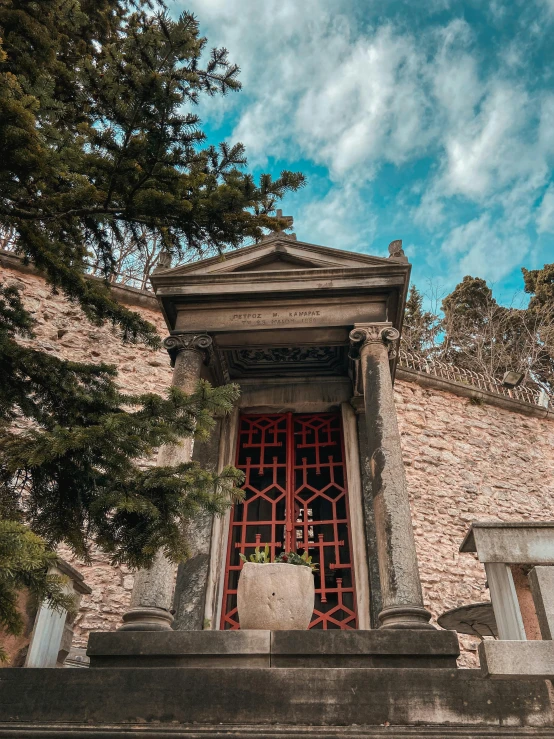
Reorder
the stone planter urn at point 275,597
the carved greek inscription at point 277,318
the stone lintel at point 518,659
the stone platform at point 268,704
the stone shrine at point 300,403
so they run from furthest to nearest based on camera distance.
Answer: the carved greek inscription at point 277,318
the stone shrine at point 300,403
the stone planter urn at point 275,597
the stone lintel at point 518,659
the stone platform at point 268,704

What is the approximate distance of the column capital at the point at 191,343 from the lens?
644cm

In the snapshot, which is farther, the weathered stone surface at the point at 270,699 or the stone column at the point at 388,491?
the stone column at the point at 388,491

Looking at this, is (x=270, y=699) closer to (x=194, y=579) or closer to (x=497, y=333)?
(x=194, y=579)

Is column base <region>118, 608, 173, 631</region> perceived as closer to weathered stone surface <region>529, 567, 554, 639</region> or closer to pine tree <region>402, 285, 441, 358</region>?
weathered stone surface <region>529, 567, 554, 639</region>

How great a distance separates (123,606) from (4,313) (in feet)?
16.7

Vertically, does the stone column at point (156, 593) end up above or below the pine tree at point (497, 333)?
below

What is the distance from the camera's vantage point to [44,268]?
4.79 metres

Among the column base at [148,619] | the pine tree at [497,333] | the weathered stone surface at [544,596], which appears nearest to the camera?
the weathered stone surface at [544,596]

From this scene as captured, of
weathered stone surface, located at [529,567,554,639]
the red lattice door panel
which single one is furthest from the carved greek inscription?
weathered stone surface, located at [529,567,554,639]

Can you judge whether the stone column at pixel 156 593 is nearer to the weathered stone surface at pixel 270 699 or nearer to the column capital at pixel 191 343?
the weathered stone surface at pixel 270 699

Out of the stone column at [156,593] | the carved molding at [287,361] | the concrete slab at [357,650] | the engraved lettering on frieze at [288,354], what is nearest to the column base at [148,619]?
the stone column at [156,593]

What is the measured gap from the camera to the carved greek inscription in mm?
6586

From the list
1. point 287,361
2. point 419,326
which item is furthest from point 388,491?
point 419,326

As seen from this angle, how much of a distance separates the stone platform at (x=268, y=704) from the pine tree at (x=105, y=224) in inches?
30.2
